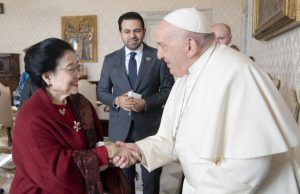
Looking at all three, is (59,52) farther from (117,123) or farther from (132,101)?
(117,123)

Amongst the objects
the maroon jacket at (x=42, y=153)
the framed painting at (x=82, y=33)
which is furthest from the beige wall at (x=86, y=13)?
the maroon jacket at (x=42, y=153)

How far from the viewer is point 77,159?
173 centimetres

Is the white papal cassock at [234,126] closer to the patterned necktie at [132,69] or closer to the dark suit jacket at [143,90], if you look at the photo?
the dark suit jacket at [143,90]

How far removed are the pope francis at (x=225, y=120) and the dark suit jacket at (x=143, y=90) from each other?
102 centimetres

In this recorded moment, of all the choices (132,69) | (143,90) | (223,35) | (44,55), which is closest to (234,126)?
(44,55)

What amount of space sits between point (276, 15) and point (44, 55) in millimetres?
1602

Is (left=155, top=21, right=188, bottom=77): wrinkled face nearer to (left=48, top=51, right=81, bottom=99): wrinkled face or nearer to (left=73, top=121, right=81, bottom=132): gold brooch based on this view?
(left=48, top=51, right=81, bottom=99): wrinkled face

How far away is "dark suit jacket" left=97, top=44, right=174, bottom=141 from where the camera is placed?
2801 millimetres

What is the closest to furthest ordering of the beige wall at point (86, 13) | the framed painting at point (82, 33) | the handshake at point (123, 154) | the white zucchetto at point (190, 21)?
the white zucchetto at point (190, 21) < the handshake at point (123, 154) < the beige wall at point (86, 13) < the framed painting at point (82, 33)

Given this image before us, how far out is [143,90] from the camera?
9.27 ft

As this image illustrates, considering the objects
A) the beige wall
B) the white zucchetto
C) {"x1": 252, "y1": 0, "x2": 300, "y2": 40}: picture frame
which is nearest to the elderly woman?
the white zucchetto

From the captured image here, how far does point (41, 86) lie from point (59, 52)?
259 mm

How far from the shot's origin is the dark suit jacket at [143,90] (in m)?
2.80

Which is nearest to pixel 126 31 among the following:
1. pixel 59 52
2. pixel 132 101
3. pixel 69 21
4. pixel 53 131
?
pixel 132 101
